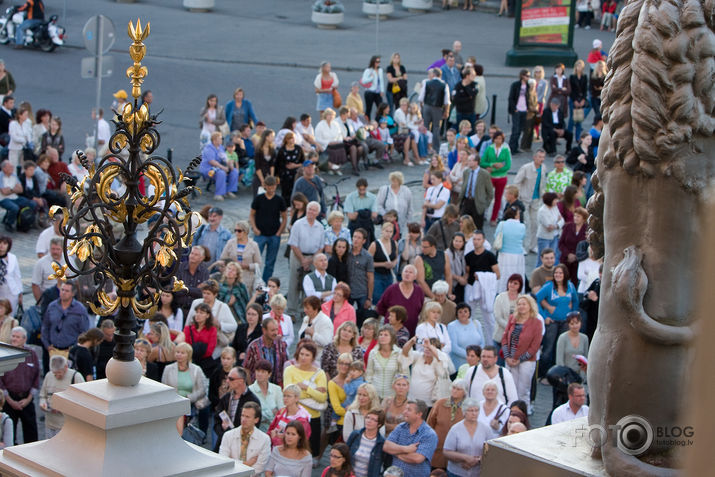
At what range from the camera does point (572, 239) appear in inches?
676

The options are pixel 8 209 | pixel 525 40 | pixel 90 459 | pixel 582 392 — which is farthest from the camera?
pixel 525 40

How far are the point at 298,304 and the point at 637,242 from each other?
45.6 feet

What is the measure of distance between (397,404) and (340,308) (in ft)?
9.11

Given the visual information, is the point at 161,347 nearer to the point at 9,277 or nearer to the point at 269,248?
the point at 9,277

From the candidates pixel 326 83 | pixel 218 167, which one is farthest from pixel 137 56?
pixel 326 83

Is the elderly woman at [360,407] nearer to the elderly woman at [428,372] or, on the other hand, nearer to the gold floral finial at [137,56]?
the elderly woman at [428,372]

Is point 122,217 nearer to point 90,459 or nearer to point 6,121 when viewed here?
point 90,459

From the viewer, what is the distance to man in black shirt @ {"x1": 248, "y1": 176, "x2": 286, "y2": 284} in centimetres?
1816

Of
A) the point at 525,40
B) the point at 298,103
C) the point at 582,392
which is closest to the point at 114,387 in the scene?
the point at 582,392

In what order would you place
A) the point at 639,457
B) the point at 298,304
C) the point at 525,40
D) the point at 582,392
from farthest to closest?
the point at 525,40, the point at 298,304, the point at 582,392, the point at 639,457

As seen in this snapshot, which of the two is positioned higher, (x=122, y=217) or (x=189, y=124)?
(x=122, y=217)

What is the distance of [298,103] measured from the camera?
3142cm

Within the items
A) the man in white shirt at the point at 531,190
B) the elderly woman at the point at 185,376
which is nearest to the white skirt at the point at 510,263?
the man in white shirt at the point at 531,190

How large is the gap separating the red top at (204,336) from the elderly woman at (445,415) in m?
2.83
